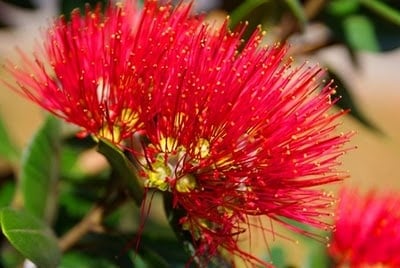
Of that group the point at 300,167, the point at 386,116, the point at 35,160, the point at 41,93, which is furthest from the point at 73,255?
the point at 386,116

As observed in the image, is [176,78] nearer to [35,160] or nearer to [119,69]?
[119,69]

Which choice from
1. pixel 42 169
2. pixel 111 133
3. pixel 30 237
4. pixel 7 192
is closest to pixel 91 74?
pixel 111 133

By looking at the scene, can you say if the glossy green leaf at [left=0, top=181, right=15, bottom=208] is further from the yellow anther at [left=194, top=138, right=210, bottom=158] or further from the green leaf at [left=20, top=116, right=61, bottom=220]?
the yellow anther at [left=194, top=138, right=210, bottom=158]

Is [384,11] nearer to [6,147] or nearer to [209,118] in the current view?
[209,118]

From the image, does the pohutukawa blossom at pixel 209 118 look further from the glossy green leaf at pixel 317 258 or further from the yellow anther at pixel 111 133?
the glossy green leaf at pixel 317 258

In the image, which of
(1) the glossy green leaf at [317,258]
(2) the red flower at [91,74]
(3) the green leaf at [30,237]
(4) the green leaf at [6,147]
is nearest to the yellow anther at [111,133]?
(2) the red flower at [91,74]
